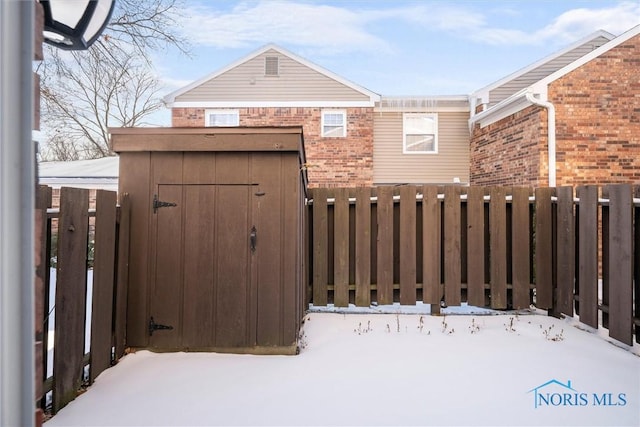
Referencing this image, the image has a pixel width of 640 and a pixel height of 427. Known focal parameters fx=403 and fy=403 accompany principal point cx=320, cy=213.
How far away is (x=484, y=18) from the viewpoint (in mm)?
8562

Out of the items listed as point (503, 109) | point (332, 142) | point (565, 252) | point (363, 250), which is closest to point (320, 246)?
point (363, 250)

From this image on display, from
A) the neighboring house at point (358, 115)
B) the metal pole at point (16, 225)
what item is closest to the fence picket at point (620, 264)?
the metal pole at point (16, 225)

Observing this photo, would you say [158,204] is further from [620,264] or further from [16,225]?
[620,264]

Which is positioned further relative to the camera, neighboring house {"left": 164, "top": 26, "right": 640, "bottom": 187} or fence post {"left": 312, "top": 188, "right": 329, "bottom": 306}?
neighboring house {"left": 164, "top": 26, "right": 640, "bottom": 187}

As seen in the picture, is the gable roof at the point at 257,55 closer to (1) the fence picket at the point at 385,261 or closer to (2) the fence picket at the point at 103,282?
(1) the fence picket at the point at 385,261

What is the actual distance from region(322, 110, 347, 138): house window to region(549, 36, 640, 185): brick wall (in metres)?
5.67

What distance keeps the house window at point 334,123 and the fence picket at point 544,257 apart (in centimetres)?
797

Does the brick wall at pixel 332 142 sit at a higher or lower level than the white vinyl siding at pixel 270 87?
lower

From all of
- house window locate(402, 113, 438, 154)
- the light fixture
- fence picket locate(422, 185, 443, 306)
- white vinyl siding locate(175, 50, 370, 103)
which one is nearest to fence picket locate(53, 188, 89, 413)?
the light fixture

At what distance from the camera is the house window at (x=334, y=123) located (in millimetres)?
12328

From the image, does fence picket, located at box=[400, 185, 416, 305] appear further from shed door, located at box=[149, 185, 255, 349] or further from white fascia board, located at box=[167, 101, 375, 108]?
white fascia board, located at box=[167, 101, 375, 108]

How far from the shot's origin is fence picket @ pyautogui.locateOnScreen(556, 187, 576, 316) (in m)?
4.57

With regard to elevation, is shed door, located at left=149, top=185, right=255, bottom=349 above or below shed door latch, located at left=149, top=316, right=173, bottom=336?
above

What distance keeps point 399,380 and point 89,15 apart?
2.93 metres
